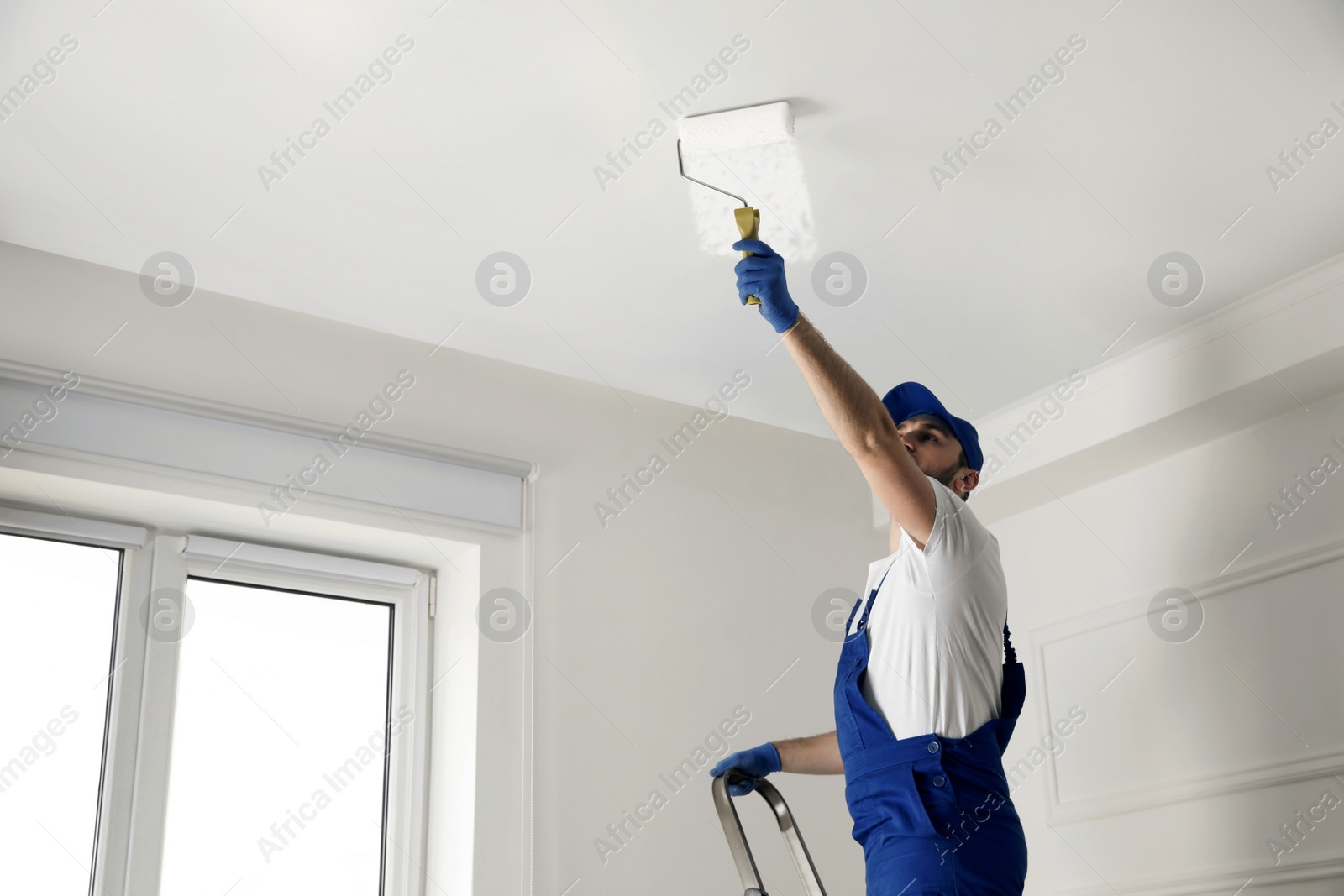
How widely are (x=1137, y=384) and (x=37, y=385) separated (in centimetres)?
242

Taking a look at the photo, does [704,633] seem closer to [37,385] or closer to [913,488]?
[913,488]

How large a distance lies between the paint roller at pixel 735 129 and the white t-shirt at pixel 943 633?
2.01 ft

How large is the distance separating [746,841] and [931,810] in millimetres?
444

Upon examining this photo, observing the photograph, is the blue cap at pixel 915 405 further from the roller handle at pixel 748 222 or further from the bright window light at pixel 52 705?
the bright window light at pixel 52 705

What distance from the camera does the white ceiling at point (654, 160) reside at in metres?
1.84

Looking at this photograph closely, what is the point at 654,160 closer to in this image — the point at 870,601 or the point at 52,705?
the point at 870,601

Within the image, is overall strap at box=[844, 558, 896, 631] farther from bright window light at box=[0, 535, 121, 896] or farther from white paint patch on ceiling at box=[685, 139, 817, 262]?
bright window light at box=[0, 535, 121, 896]

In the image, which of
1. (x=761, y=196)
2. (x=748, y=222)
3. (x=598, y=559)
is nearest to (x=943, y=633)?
(x=748, y=222)

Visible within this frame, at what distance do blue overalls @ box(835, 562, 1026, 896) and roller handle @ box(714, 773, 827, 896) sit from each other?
0.51 feet

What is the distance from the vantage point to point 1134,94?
202 centimetres

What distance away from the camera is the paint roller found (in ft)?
6.57

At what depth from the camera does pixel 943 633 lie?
194cm

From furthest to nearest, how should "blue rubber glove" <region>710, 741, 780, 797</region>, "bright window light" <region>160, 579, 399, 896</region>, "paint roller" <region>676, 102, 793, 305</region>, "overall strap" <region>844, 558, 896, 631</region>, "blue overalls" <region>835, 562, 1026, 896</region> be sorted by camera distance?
"bright window light" <region>160, 579, 399, 896</region>, "blue rubber glove" <region>710, 741, 780, 797</region>, "overall strap" <region>844, 558, 896, 631</region>, "paint roller" <region>676, 102, 793, 305</region>, "blue overalls" <region>835, 562, 1026, 896</region>

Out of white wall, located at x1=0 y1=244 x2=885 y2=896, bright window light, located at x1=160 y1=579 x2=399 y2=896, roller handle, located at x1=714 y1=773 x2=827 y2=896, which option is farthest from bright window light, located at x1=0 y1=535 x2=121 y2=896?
roller handle, located at x1=714 y1=773 x2=827 y2=896
